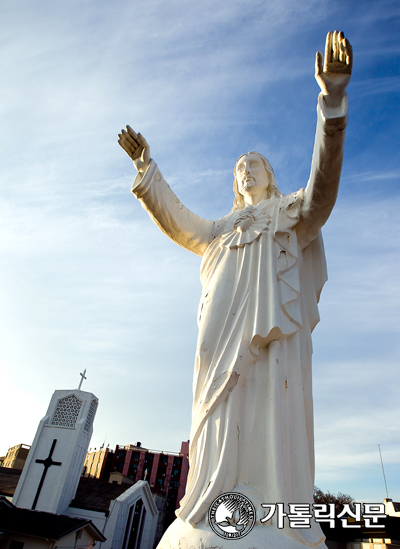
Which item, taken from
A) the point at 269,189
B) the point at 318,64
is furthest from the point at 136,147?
the point at 318,64

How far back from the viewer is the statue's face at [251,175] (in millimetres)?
4656

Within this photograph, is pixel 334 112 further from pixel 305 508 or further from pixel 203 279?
pixel 305 508

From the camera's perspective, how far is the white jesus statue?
8.15ft

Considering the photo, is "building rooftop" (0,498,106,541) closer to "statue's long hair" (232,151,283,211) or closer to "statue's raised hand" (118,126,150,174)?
"statue's long hair" (232,151,283,211)

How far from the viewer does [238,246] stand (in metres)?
3.89

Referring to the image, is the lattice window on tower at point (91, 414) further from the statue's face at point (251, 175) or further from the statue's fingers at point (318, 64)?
the statue's fingers at point (318, 64)

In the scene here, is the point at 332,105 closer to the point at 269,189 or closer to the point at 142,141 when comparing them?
the point at 269,189

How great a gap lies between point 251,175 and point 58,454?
2031cm

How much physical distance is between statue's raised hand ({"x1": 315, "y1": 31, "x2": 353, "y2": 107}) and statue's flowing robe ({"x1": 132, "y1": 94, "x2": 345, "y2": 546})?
0.20 m

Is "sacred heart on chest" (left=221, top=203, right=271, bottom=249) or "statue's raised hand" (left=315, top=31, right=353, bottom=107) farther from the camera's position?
"sacred heart on chest" (left=221, top=203, right=271, bottom=249)

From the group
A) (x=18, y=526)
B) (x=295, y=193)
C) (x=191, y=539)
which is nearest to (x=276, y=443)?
(x=191, y=539)

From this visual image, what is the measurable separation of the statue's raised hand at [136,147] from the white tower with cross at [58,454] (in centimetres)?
1963

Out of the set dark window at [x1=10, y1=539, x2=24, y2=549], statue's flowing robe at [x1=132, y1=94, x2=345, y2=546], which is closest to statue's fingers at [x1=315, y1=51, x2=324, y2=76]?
statue's flowing robe at [x1=132, y1=94, x2=345, y2=546]

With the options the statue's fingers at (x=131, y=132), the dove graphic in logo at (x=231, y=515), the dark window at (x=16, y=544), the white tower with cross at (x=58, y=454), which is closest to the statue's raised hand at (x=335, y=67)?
the statue's fingers at (x=131, y=132)
